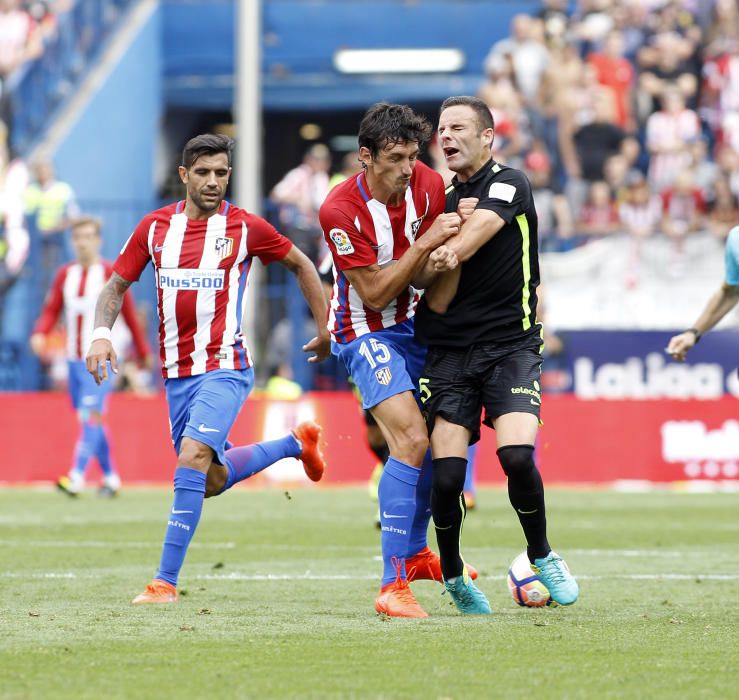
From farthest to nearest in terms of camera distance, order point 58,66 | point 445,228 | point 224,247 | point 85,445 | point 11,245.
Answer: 1. point 58,66
2. point 11,245
3. point 85,445
4. point 224,247
5. point 445,228

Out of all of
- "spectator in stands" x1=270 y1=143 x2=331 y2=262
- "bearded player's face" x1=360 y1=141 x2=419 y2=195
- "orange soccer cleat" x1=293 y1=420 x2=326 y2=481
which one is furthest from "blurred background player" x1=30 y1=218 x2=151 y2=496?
"bearded player's face" x1=360 y1=141 x2=419 y2=195

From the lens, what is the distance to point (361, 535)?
35.2 ft

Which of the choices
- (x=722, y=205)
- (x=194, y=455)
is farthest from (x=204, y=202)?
(x=722, y=205)

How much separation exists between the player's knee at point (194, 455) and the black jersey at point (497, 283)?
128cm

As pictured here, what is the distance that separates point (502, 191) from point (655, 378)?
11625mm

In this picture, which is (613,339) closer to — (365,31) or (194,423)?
(365,31)

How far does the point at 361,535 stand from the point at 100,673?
5899mm

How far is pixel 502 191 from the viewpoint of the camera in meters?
6.54

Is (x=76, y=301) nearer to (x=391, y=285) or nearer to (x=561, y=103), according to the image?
(x=391, y=285)

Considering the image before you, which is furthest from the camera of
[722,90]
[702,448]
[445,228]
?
[722,90]

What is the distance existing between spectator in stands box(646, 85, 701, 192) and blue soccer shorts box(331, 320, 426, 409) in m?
14.1

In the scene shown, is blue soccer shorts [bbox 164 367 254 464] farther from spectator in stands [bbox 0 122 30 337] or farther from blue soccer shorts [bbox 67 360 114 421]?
spectator in stands [bbox 0 122 30 337]

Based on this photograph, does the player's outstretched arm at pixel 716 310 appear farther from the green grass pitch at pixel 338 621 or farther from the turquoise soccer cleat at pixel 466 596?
the turquoise soccer cleat at pixel 466 596

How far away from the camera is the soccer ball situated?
6.76 m
